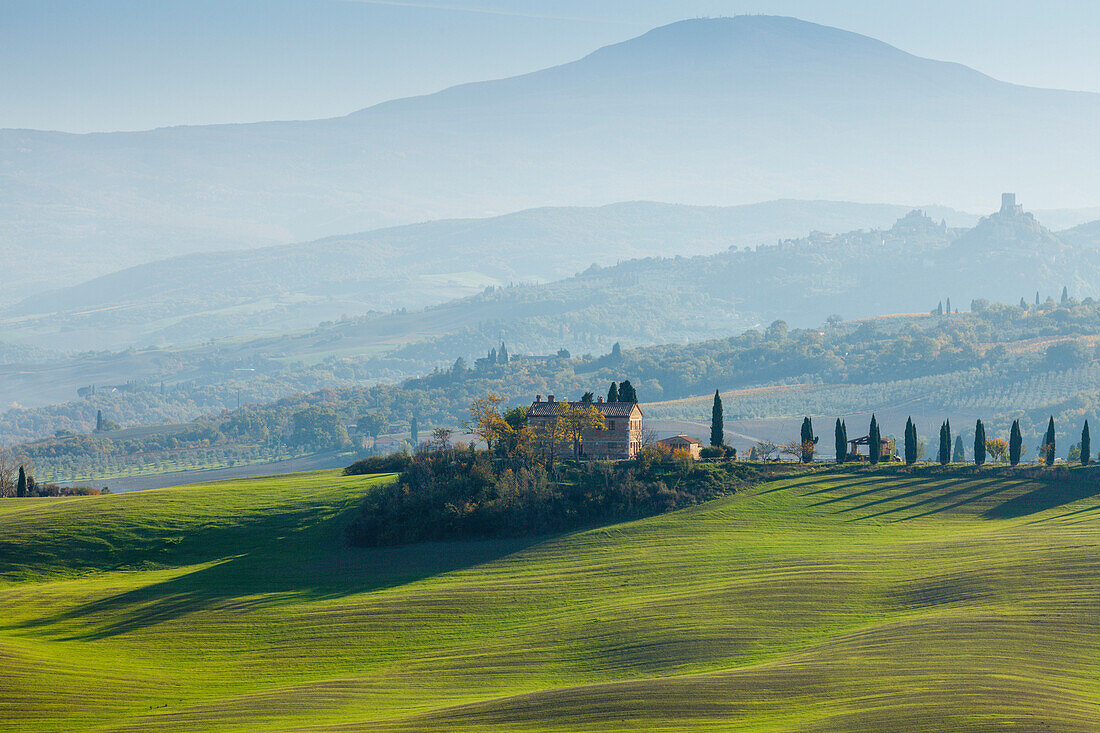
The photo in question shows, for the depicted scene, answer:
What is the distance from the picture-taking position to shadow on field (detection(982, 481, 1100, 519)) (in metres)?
118

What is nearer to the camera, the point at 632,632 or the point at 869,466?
the point at 632,632

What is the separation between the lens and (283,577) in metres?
108

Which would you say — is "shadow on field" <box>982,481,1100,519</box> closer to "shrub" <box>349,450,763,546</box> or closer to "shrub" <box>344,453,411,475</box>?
"shrub" <box>349,450,763,546</box>

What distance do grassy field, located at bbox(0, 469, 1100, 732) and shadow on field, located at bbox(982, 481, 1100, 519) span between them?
323 mm

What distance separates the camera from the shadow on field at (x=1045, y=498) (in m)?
118

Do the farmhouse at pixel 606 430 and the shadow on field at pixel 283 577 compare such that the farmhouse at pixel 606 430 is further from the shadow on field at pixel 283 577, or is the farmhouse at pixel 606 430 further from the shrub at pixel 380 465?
the shadow on field at pixel 283 577

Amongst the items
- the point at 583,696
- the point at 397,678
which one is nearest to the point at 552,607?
the point at 397,678

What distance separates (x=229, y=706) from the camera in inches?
2963

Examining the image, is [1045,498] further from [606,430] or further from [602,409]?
[602,409]

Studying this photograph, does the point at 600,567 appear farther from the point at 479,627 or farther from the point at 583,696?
the point at 583,696

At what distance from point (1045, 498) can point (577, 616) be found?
5360 centimetres

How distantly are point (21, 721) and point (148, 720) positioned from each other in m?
7.60

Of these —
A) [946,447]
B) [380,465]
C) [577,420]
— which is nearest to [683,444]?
[577,420]

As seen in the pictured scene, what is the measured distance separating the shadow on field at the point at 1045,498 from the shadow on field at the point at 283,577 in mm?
43164
